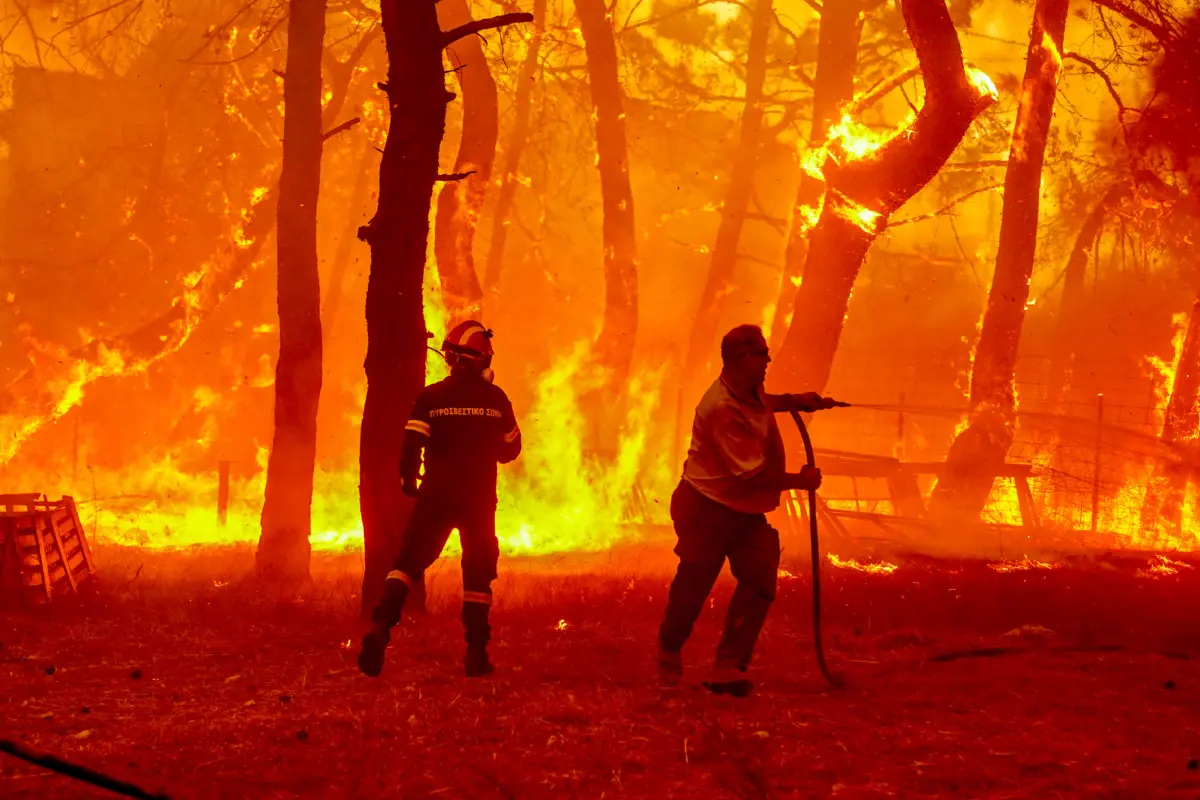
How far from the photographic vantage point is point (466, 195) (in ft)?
54.1

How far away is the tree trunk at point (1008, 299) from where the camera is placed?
687 inches

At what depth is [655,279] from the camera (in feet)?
110

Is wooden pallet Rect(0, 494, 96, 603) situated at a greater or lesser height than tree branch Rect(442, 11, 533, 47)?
lesser

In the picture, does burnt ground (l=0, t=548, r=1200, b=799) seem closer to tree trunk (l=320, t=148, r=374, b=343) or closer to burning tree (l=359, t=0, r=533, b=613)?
burning tree (l=359, t=0, r=533, b=613)

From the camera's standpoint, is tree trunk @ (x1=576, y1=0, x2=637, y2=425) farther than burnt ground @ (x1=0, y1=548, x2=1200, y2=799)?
Yes

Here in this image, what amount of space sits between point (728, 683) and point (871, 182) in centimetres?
890

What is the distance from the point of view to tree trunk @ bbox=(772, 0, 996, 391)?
13.4 metres

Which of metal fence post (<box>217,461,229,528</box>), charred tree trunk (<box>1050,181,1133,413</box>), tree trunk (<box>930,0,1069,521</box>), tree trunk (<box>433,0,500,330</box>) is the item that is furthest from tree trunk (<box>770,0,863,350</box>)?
metal fence post (<box>217,461,229,528</box>)

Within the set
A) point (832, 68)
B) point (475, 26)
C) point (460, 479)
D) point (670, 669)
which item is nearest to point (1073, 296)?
point (832, 68)

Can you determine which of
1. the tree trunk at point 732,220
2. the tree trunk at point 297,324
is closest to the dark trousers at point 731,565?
the tree trunk at point 297,324

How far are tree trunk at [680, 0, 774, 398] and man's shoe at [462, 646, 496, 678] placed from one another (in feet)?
46.8

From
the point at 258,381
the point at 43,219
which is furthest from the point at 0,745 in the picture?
the point at 43,219

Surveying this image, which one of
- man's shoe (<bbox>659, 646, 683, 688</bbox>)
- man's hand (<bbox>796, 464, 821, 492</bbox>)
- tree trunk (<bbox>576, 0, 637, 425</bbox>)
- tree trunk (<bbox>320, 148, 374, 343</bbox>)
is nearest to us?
man's hand (<bbox>796, 464, 821, 492</bbox>)

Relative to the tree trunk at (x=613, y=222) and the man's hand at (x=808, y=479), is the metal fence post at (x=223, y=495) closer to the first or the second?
the tree trunk at (x=613, y=222)
